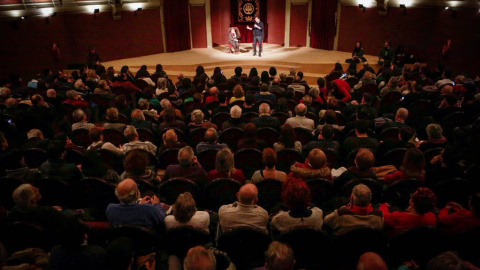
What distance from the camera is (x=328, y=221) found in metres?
3.17

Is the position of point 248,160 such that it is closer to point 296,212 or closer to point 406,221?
point 296,212

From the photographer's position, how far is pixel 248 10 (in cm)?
1700

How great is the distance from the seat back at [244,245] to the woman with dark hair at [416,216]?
1080 mm

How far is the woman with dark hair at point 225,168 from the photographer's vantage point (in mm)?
3883

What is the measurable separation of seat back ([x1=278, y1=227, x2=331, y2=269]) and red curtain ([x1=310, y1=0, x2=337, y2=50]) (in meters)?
13.8

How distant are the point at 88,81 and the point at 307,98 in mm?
5392

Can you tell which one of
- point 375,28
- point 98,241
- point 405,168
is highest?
point 375,28

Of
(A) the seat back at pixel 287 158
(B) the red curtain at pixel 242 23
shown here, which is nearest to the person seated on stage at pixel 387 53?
(B) the red curtain at pixel 242 23

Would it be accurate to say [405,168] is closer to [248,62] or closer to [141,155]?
[141,155]

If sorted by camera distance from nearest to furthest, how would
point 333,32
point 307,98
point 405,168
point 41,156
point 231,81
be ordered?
point 405,168, point 41,156, point 307,98, point 231,81, point 333,32

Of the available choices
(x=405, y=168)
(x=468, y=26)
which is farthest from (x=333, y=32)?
(x=405, y=168)

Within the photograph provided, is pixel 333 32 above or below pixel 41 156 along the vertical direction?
above

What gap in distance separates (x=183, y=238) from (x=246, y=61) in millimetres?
11698

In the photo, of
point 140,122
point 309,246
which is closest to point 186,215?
point 309,246
